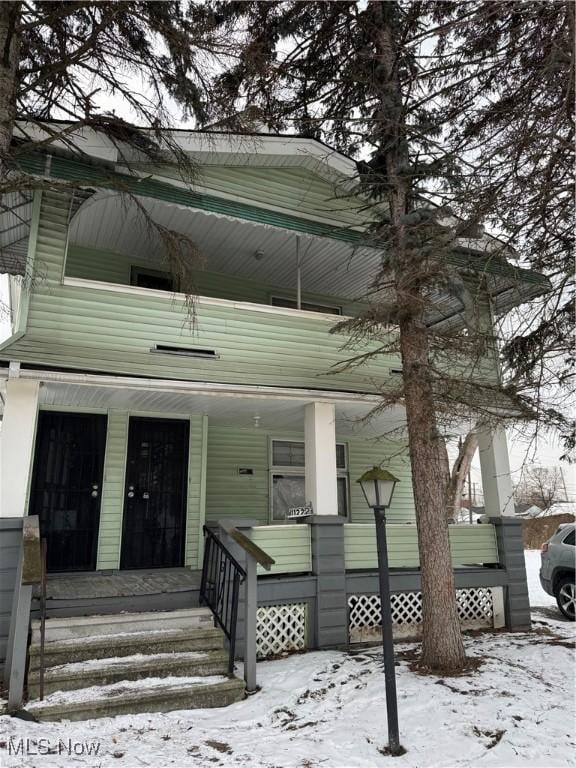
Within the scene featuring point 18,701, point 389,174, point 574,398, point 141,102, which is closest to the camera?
point 18,701

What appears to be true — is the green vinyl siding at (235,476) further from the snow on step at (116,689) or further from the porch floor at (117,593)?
the snow on step at (116,689)

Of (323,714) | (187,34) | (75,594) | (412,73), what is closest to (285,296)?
(412,73)

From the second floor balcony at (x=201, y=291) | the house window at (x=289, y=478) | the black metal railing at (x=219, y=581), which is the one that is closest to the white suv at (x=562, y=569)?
the second floor balcony at (x=201, y=291)

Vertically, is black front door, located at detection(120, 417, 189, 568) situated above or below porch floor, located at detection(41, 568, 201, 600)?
above

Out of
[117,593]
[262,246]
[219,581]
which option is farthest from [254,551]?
[262,246]

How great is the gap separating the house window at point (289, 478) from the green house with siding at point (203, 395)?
1.7 inches

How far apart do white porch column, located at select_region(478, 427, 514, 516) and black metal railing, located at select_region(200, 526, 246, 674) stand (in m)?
4.77

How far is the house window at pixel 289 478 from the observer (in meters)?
9.86

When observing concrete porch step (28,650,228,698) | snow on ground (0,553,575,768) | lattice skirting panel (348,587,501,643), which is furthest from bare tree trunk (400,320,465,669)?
concrete porch step (28,650,228,698)

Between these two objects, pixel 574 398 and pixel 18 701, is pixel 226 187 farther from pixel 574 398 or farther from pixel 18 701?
pixel 18 701

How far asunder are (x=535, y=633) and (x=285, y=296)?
6964 mm

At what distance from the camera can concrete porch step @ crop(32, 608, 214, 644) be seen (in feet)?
17.6

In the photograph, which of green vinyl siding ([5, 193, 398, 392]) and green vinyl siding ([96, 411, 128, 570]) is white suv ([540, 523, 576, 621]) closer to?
green vinyl siding ([5, 193, 398, 392])

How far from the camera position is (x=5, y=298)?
1376 centimetres
